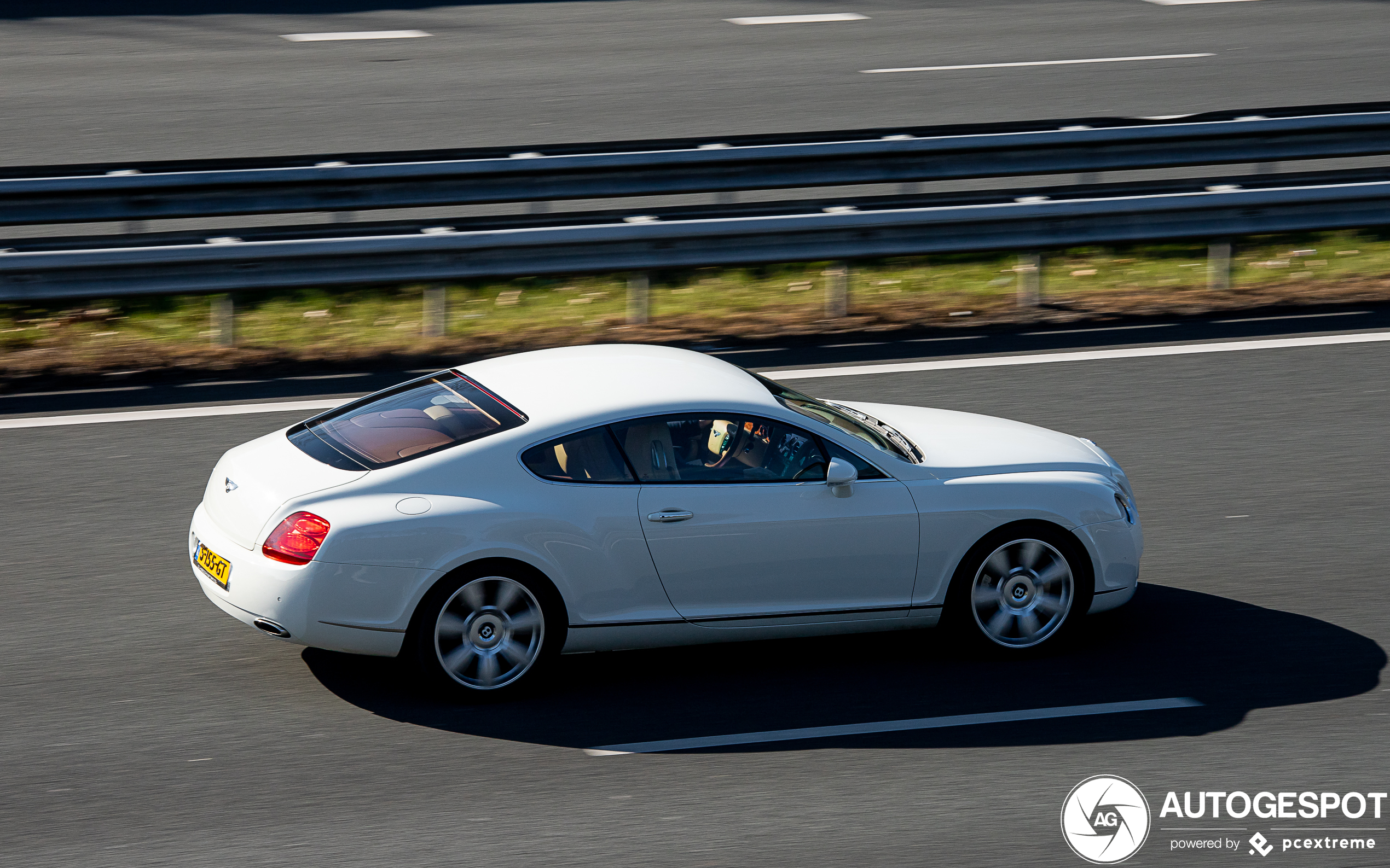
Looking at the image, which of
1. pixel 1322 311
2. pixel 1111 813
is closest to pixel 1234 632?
pixel 1111 813

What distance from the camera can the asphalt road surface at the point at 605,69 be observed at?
49.1 ft

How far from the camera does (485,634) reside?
20.6 feet

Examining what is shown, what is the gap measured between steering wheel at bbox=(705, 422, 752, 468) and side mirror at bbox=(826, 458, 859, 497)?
358 millimetres

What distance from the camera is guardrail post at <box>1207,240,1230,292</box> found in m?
12.5

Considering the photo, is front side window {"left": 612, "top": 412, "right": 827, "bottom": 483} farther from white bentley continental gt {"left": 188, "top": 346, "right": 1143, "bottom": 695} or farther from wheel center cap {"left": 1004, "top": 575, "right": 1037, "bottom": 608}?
wheel center cap {"left": 1004, "top": 575, "right": 1037, "bottom": 608}

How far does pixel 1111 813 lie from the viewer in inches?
219

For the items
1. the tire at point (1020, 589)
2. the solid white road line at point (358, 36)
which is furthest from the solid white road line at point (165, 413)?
the solid white road line at point (358, 36)

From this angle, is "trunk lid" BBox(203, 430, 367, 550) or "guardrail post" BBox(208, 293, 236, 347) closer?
"trunk lid" BBox(203, 430, 367, 550)

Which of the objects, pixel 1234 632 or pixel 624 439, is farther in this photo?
pixel 1234 632

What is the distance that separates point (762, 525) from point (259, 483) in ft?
6.53

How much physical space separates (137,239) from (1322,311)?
8452 millimetres

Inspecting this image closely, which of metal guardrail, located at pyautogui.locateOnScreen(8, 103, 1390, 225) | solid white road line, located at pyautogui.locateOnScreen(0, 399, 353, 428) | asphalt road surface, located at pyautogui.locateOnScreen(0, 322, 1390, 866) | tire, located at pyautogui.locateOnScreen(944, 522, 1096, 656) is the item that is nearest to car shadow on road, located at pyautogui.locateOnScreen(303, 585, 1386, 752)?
asphalt road surface, located at pyautogui.locateOnScreen(0, 322, 1390, 866)

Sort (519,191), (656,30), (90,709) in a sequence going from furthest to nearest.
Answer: (656,30) → (519,191) → (90,709)

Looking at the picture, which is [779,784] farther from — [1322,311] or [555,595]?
[1322,311]
